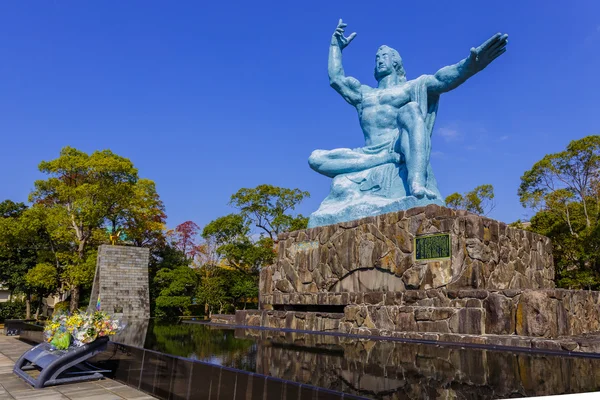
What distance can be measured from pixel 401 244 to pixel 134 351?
14.8 ft

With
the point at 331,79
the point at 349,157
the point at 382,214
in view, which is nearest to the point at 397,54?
the point at 331,79

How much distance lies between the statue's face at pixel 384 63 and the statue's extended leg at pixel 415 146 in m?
1.74

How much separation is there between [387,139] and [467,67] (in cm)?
214

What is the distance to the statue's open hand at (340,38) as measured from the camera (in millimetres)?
10953

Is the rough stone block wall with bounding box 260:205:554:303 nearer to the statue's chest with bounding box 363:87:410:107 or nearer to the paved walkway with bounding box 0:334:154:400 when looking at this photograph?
the statue's chest with bounding box 363:87:410:107

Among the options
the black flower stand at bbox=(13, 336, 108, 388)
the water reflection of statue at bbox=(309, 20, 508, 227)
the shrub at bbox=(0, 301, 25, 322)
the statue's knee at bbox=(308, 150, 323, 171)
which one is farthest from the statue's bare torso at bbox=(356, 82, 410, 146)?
the shrub at bbox=(0, 301, 25, 322)

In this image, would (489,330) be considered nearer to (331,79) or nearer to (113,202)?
(331,79)

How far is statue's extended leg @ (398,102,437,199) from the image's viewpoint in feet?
28.8

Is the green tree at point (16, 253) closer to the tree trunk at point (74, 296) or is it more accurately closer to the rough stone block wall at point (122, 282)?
the tree trunk at point (74, 296)

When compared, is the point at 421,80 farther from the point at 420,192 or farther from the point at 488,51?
the point at 420,192

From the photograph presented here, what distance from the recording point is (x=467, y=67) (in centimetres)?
872

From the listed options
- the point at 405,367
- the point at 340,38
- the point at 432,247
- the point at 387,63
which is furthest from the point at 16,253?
the point at 405,367

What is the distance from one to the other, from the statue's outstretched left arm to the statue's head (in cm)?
119

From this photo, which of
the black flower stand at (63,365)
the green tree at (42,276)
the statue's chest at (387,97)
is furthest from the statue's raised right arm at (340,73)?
the green tree at (42,276)
